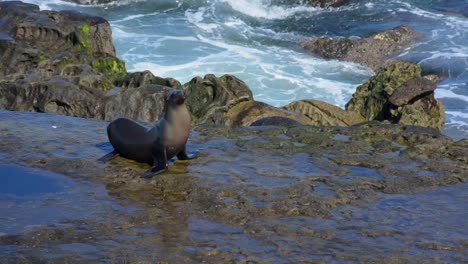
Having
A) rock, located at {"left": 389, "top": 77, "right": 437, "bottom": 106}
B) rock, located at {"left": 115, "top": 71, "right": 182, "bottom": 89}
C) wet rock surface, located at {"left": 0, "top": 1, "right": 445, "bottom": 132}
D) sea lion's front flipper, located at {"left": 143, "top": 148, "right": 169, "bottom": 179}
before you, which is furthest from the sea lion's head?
rock, located at {"left": 389, "top": 77, "right": 437, "bottom": 106}

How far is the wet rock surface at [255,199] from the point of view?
201 inches

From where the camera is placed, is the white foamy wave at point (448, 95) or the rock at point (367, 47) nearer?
the white foamy wave at point (448, 95)

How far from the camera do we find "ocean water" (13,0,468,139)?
20.6 m

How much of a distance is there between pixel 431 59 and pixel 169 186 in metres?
17.7

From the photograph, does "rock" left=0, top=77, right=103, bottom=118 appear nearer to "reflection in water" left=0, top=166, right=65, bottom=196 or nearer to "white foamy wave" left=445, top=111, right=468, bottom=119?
"reflection in water" left=0, top=166, right=65, bottom=196

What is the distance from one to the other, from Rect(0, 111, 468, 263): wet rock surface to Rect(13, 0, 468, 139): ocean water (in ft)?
29.9

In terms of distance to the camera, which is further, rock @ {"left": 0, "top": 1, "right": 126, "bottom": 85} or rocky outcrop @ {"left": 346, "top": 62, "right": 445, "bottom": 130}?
rock @ {"left": 0, "top": 1, "right": 126, "bottom": 85}

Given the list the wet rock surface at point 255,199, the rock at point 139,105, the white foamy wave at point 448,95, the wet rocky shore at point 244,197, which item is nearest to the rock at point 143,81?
the rock at point 139,105

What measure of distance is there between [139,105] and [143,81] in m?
1.77

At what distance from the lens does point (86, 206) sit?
5895mm

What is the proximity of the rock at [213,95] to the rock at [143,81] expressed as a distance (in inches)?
14.0

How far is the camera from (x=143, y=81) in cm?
1345

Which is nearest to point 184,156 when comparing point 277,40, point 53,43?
point 53,43

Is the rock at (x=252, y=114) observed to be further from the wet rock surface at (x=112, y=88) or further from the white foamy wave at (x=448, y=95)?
the white foamy wave at (x=448, y=95)
